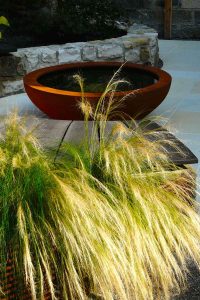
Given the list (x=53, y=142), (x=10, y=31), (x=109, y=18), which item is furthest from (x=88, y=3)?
(x=53, y=142)

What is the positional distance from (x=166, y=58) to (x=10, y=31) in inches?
70.0

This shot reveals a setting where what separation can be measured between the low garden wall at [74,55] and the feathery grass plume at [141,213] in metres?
2.56

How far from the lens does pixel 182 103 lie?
5.09 meters

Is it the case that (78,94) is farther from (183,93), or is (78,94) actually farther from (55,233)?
(55,233)

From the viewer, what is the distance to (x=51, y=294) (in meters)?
2.34

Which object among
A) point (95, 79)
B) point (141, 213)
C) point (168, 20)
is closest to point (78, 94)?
point (95, 79)

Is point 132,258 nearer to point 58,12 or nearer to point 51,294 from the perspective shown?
point 51,294

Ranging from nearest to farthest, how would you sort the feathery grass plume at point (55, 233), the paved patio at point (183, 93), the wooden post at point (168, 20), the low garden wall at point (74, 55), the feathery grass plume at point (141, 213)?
the feathery grass plume at point (55, 233) < the feathery grass plume at point (141, 213) < the paved patio at point (183, 93) < the low garden wall at point (74, 55) < the wooden post at point (168, 20)

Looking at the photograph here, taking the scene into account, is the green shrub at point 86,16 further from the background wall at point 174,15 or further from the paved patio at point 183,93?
the background wall at point 174,15

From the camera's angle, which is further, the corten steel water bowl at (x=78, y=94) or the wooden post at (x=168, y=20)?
the wooden post at (x=168, y=20)

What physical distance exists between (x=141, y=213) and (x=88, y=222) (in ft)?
1.07

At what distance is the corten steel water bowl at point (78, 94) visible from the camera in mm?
3959

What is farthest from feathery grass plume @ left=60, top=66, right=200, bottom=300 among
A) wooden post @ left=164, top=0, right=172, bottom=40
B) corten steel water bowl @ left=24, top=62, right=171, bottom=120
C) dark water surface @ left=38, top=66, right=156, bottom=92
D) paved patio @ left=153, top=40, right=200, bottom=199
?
wooden post @ left=164, top=0, right=172, bottom=40

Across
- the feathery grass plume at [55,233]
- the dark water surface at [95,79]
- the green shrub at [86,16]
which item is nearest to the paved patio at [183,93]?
the dark water surface at [95,79]
